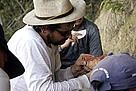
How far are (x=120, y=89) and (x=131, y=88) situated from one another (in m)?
0.08

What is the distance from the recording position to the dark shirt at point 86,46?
4000 mm

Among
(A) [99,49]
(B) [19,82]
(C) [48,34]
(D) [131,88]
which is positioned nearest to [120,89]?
(D) [131,88]

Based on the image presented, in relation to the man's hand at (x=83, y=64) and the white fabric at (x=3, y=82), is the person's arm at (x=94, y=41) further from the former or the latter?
the white fabric at (x=3, y=82)

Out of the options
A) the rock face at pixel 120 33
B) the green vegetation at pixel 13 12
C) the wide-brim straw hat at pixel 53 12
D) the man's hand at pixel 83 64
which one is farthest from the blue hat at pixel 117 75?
the green vegetation at pixel 13 12

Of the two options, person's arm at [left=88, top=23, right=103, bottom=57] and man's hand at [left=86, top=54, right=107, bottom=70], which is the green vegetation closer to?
person's arm at [left=88, top=23, right=103, bottom=57]

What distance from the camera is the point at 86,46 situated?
4.10 m

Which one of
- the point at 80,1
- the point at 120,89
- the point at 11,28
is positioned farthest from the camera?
the point at 11,28

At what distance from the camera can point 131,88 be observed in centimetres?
162

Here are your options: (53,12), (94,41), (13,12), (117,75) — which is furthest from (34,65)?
(13,12)

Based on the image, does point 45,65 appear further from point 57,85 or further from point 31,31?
point 31,31

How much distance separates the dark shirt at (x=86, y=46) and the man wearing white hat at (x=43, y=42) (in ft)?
4.99

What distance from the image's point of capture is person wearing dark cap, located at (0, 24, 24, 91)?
1.21 meters

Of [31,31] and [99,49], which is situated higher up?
[31,31]

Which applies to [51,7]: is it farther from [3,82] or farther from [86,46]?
[86,46]
